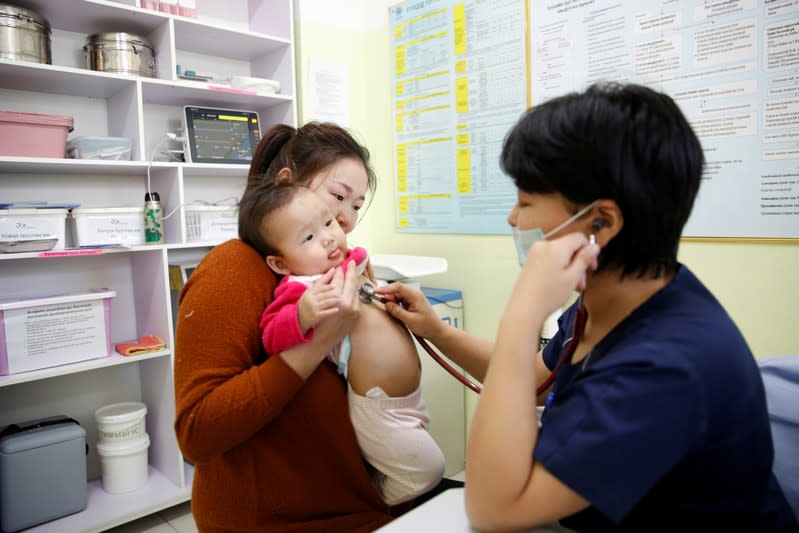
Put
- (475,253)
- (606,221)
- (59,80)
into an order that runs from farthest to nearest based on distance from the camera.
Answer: (475,253) → (59,80) → (606,221)

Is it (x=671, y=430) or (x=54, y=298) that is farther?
(x=54, y=298)

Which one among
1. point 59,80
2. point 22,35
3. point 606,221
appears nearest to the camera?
point 606,221

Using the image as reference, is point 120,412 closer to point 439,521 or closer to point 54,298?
point 54,298

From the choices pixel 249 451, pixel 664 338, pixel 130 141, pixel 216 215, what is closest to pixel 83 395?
pixel 216 215

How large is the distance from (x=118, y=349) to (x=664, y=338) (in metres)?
2.36

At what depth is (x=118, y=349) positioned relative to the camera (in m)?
2.42

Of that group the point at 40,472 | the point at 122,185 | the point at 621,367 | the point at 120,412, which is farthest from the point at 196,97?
the point at 621,367

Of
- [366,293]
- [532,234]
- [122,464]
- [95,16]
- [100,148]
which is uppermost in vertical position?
[95,16]

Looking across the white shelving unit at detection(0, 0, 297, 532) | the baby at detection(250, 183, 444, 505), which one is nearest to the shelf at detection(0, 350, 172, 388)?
the white shelving unit at detection(0, 0, 297, 532)

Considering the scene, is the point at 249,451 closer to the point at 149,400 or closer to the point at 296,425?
the point at 296,425

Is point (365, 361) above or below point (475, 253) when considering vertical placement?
below

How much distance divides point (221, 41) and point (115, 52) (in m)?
0.57

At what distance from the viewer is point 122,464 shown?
2.44 meters

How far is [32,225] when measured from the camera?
2113mm
